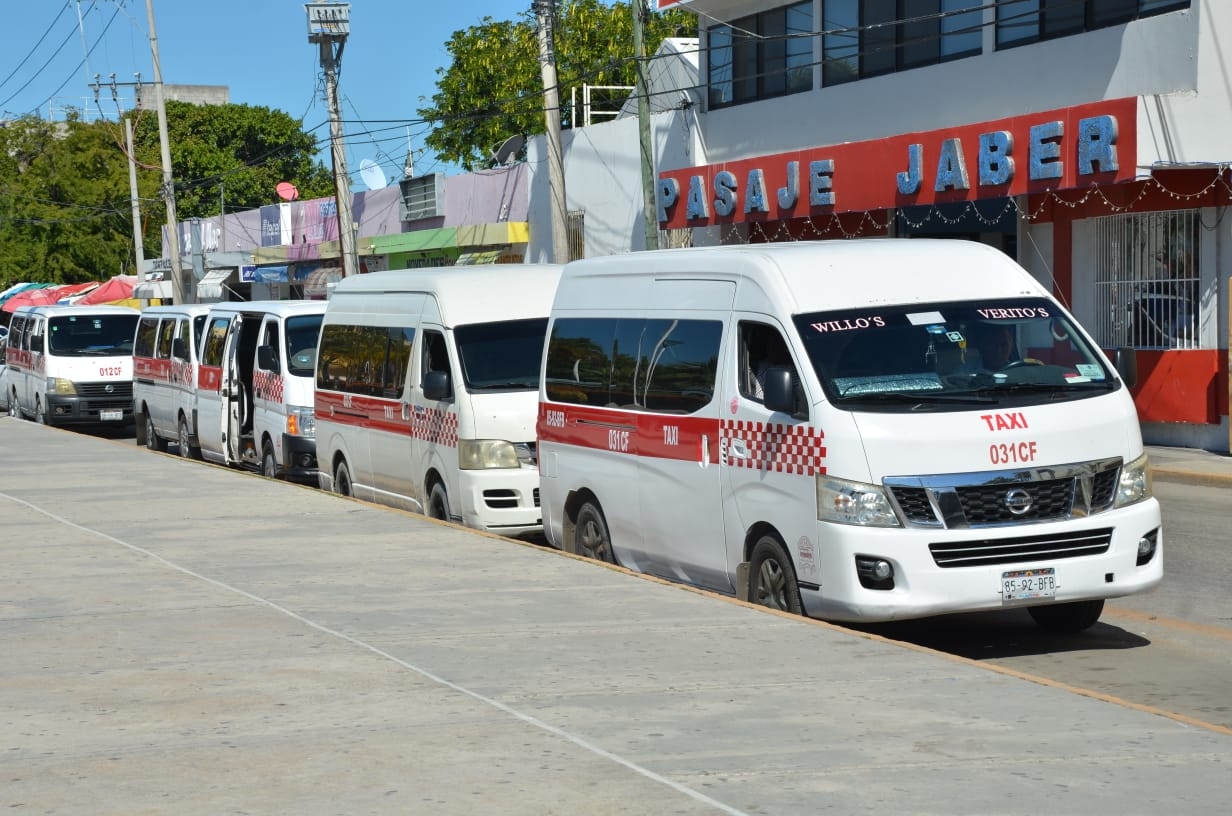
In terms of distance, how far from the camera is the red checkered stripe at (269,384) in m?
19.5

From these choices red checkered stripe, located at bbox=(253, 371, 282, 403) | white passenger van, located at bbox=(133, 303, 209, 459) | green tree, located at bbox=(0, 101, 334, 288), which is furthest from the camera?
green tree, located at bbox=(0, 101, 334, 288)

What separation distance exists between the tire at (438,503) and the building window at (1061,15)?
11.6m

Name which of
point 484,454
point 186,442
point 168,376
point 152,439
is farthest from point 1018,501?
point 152,439

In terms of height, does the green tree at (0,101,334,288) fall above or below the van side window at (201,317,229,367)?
above

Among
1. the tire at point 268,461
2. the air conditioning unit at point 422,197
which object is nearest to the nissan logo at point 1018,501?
the tire at point 268,461

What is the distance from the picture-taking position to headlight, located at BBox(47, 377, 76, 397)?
30.1 m

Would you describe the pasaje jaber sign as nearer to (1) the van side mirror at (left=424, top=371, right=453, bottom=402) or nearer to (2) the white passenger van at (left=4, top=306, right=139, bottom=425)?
(2) the white passenger van at (left=4, top=306, right=139, bottom=425)

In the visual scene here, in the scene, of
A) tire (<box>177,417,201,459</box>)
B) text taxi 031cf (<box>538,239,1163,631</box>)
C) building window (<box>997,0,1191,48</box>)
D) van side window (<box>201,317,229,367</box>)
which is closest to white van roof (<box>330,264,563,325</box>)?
text taxi 031cf (<box>538,239,1163,631</box>)

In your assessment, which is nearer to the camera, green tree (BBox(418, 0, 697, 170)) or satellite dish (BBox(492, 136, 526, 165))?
satellite dish (BBox(492, 136, 526, 165))

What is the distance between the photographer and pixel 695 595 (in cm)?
1029

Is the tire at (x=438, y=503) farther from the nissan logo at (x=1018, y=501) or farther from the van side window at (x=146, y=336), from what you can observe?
the van side window at (x=146, y=336)

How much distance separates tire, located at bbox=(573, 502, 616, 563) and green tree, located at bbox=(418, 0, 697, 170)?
4581 centimetres

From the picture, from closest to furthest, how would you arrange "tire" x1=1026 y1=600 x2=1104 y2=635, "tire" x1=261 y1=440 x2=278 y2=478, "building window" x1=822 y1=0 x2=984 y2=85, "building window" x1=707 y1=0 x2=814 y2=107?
"tire" x1=1026 y1=600 x2=1104 y2=635, "tire" x1=261 y1=440 x2=278 y2=478, "building window" x1=822 y1=0 x2=984 y2=85, "building window" x1=707 y1=0 x2=814 y2=107

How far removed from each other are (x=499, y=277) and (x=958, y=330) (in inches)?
243
